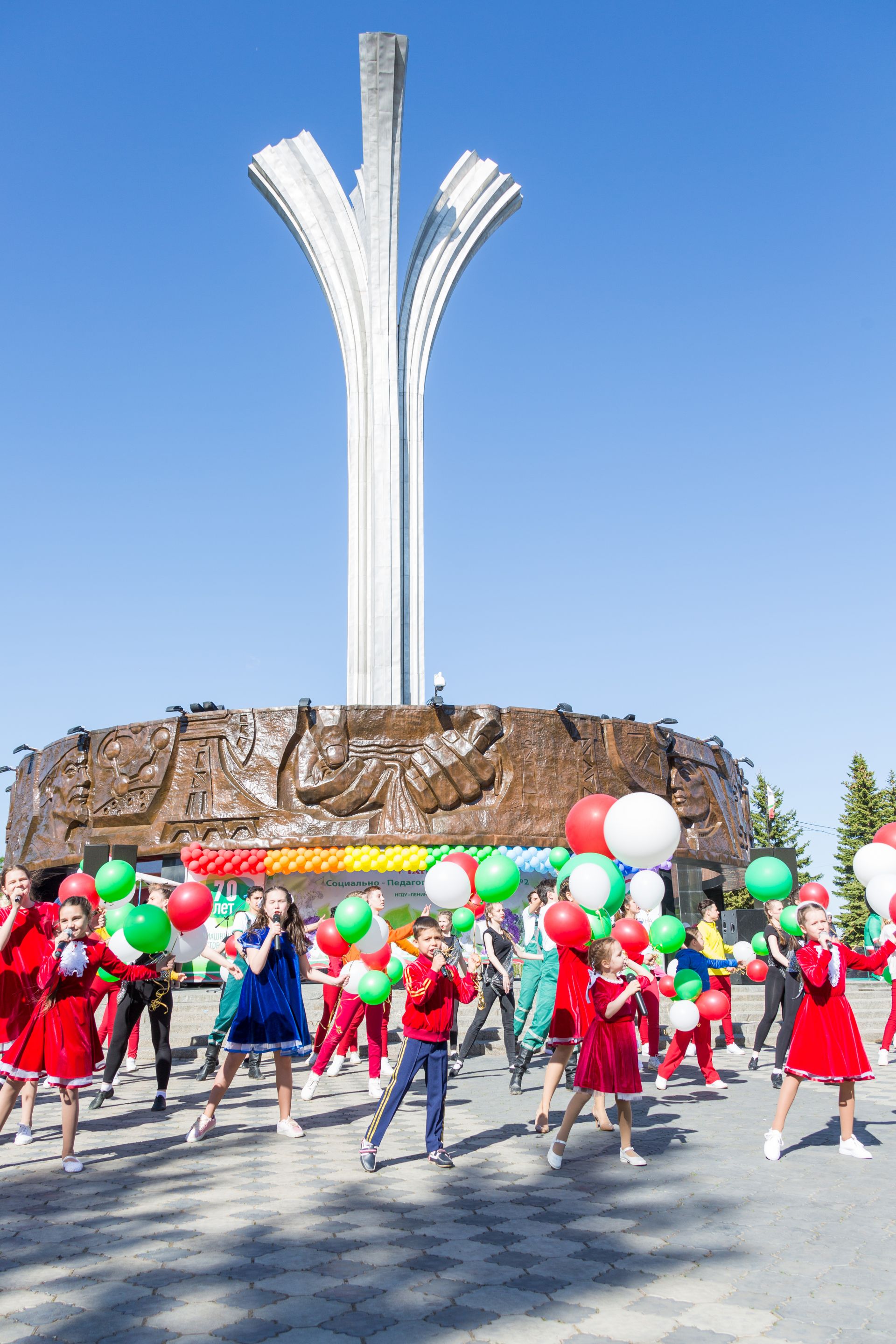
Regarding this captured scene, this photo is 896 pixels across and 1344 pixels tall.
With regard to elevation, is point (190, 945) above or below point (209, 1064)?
above

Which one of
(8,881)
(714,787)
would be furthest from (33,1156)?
(714,787)

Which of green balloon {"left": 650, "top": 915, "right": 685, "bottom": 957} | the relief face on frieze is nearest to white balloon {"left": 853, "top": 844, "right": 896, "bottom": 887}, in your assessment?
green balloon {"left": 650, "top": 915, "right": 685, "bottom": 957}

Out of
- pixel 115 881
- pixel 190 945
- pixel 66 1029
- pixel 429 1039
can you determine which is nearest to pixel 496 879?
pixel 429 1039

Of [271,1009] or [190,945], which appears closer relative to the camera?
[271,1009]

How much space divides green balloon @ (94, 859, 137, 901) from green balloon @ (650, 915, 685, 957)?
4.64m

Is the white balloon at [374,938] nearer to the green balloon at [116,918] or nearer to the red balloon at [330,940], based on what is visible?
the red balloon at [330,940]

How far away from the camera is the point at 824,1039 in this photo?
6551 millimetres

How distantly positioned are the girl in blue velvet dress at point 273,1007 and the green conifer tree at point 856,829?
132 ft

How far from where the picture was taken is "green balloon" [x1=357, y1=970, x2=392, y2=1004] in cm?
853

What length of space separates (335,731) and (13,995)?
47.4ft

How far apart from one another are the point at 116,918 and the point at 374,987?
237 cm

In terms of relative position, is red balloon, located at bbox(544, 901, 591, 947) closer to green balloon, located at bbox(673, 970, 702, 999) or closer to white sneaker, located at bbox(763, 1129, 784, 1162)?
white sneaker, located at bbox(763, 1129, 784, 1162)

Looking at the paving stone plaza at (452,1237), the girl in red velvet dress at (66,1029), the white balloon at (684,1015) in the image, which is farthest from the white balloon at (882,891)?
the girl in red velvet dress at (66,1029)

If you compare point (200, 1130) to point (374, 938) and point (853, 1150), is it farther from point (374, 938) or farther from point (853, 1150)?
point (853, 1150)
